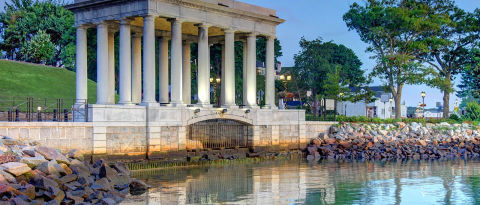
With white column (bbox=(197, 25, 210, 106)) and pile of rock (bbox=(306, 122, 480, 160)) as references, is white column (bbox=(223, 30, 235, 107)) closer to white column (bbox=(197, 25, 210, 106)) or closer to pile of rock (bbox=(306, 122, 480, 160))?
white column (bbox=(197, 25, 210, 106))

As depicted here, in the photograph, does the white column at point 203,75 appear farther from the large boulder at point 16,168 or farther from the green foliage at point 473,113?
the green foliage at point 473,113

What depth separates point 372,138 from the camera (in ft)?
180

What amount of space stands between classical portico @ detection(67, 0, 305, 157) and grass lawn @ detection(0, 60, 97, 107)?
1048cm

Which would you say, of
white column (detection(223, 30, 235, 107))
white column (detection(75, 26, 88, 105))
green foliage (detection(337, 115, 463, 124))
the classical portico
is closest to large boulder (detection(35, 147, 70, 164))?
the classical portico

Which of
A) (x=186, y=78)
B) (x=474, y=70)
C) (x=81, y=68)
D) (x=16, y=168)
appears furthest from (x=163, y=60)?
(x=474, y=70)

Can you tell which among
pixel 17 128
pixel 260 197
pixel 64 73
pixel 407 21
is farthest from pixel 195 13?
pixel 407 21

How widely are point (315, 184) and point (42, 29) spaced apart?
174 ft

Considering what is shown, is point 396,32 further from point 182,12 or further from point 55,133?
point 55,133

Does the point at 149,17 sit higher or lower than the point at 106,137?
higher

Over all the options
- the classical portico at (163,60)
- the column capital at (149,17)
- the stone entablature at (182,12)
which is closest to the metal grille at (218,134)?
the classical portico at (163,60)

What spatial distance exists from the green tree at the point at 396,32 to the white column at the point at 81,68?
35480 millimetres

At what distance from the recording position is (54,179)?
2528 centimetres

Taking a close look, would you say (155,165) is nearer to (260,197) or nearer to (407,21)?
(260,197)

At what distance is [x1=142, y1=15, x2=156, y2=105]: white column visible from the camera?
1618 inches
